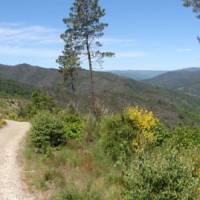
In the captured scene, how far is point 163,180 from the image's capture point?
1003cm

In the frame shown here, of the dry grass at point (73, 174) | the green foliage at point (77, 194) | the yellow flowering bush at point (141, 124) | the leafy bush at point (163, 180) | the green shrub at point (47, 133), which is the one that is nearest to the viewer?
the leafy bush at point (163, 180)

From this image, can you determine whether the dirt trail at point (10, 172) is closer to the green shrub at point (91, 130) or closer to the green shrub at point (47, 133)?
the green shrub at point (47, 133)

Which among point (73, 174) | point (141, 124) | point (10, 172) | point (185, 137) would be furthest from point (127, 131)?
point (10, 172)

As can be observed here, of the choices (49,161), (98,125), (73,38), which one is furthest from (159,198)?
(73,38)

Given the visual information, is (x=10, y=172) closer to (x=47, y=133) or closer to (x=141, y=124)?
(x=47, y=133)

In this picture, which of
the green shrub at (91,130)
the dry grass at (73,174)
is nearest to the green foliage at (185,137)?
the dry grass at (73,174)

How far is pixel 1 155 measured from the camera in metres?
19.3

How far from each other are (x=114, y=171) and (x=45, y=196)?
397cm

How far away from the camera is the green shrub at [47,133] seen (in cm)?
2025

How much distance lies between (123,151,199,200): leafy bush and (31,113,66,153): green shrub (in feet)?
33.5

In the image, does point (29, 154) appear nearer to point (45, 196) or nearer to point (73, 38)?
point (45, 196)

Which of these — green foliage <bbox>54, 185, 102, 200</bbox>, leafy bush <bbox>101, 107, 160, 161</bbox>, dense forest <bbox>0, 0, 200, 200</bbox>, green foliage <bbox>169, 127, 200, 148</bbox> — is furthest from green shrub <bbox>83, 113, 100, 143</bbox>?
green foliage <bbox>54, 185, 102, 200</bbox>

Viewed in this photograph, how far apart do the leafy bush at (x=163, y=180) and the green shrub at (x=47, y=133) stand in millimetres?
10225

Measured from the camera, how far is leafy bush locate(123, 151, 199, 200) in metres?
9.94
